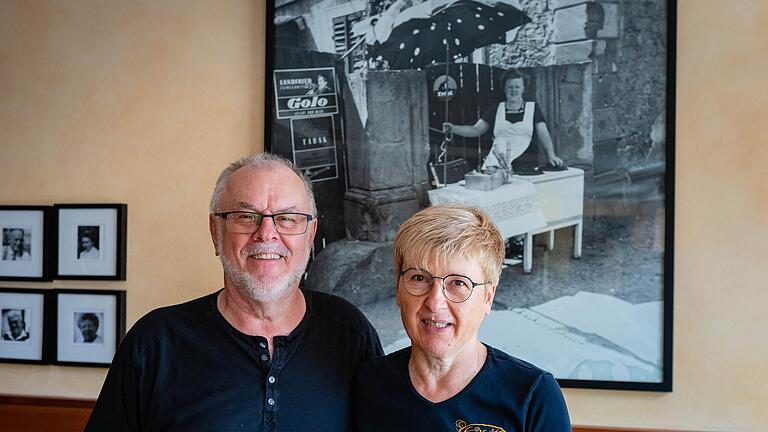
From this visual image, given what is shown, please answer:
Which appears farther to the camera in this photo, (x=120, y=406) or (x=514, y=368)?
(x=120, y=406)

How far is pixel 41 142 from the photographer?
9.42 feet

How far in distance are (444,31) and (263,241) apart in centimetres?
124

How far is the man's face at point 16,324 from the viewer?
283 centimetres

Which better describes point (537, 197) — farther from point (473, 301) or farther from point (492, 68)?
point (473, 301)

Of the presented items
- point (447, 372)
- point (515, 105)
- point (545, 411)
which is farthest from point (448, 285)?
point (515, 105)

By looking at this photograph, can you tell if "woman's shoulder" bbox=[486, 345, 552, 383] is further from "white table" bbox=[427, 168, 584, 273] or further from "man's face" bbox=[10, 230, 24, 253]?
"man's face" bbox=[10, 230, 24, 253]

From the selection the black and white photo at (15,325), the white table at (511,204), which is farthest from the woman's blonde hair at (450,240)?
the black and white photo at (15,325)

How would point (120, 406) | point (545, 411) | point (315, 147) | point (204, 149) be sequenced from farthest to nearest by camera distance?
point (204, 149) < point (315, 147) < point (120, 406) < point (545, 411)

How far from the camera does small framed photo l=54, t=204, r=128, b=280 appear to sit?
2758 millimetres

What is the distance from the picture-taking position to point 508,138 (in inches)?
97.5

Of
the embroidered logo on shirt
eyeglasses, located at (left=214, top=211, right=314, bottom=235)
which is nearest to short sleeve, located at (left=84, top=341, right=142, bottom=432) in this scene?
eyeglasses, located at (left=214, top=211, right=314, bottom=235)

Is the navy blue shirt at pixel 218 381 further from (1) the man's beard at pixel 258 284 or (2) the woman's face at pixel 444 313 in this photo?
(2) the woman's face at pixel 444 313

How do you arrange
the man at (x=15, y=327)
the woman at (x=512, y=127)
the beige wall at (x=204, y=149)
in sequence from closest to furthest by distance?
1. the beige wall at (x=204, y=149)
2. the woman at (x=512, y=127)
3. the man at (x=15, y=327)

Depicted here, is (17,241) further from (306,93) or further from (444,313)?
(444,313)
